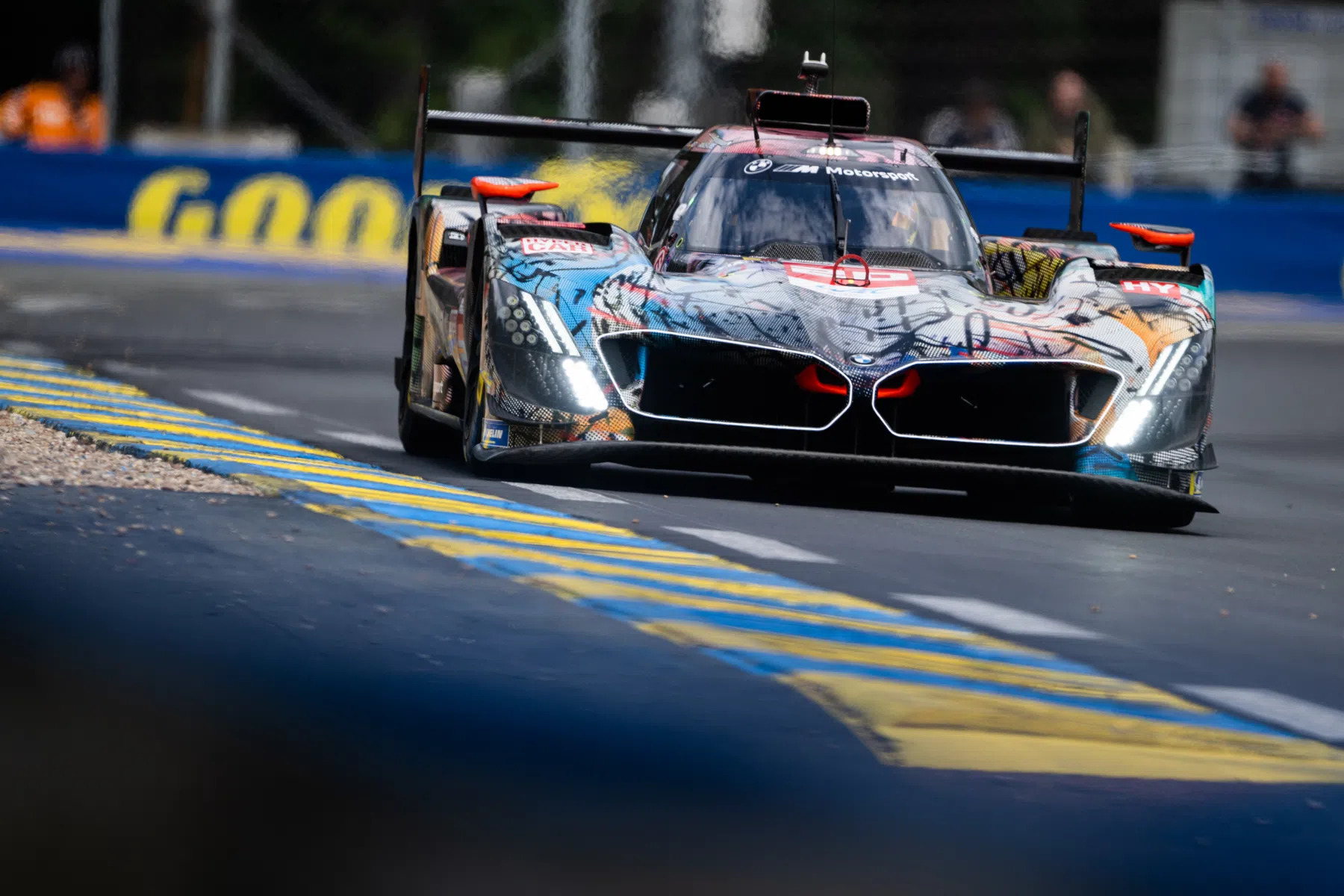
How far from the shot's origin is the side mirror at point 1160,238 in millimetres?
9984

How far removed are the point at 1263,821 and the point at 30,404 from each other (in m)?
7.12

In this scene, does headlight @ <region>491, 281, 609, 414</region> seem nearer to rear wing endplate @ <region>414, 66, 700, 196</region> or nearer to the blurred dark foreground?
the blurred dark foreground

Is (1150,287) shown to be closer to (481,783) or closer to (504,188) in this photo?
(504,188)

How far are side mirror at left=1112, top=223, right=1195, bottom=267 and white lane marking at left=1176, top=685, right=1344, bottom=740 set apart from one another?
4.12m

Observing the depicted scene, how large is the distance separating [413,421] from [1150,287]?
2941 millimetres

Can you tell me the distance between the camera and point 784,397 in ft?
28.2

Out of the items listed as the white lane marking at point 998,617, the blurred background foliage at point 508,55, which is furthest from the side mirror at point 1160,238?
the blurred background foliage at point 508,55

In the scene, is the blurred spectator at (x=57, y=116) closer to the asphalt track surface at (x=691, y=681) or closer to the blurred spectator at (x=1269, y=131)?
the blurred spectator at (x=1269, y=131)

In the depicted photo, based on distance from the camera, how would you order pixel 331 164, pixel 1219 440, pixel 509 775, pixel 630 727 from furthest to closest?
pixel 331 164
pixel 1219 440
pixel 630 727
pixel 509 775

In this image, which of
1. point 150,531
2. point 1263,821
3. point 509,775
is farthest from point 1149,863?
point 150,531

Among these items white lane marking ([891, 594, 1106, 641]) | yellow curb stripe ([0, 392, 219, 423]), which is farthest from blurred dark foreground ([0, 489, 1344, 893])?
yellow curb stripe ([0, 392, 219, 423])

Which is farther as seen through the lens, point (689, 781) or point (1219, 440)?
point (1219, 440)

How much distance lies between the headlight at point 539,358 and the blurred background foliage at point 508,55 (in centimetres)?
3101

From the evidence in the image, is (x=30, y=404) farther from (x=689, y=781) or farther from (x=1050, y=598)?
(x=689, y=781)
